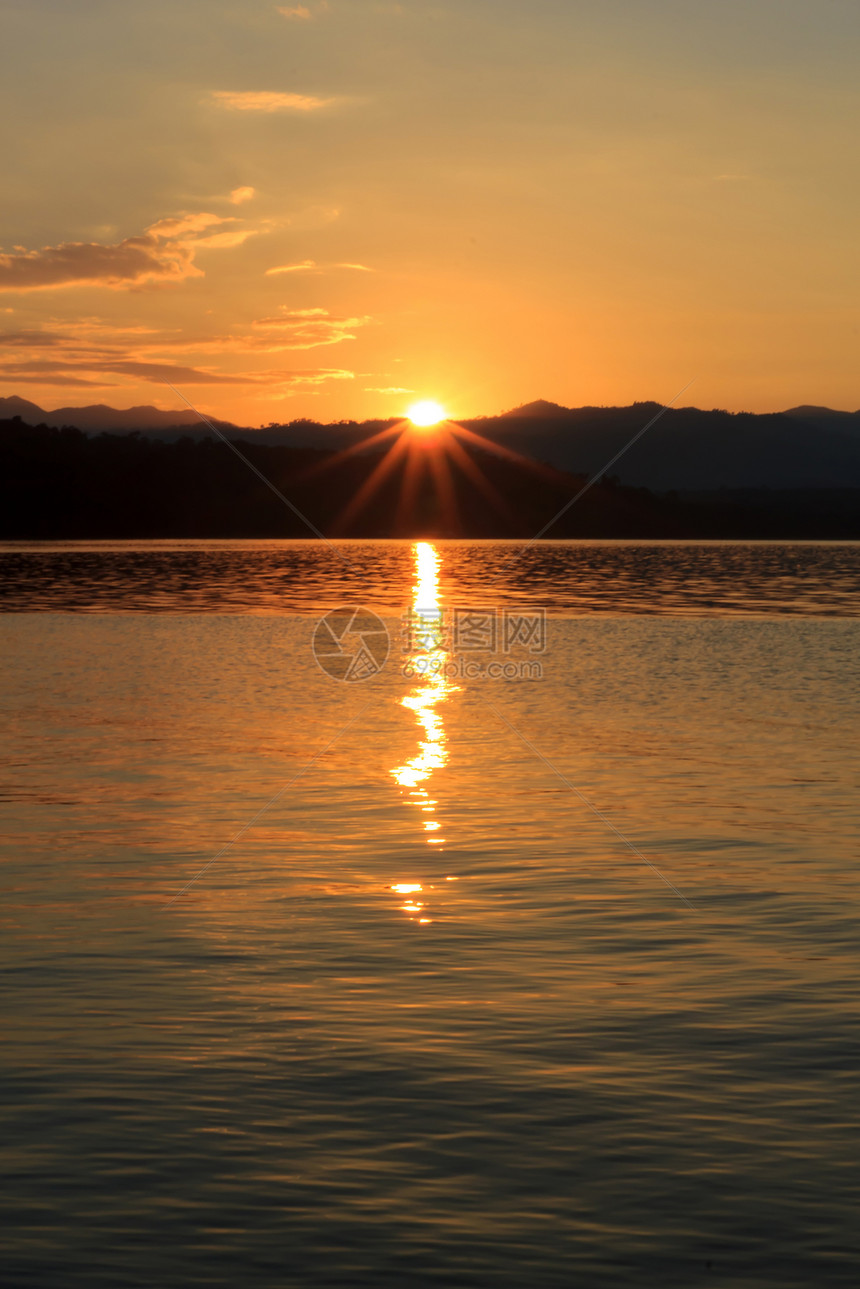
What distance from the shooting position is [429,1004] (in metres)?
12.2

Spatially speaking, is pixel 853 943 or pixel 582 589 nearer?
pixel 853 943

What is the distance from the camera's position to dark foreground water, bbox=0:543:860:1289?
826 cm

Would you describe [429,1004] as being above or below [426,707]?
above

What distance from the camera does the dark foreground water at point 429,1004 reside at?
8.26 m

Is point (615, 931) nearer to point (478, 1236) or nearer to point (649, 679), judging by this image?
point (478, 1236)

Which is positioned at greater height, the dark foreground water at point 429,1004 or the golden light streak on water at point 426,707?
the dark foreground water at point 429,1004

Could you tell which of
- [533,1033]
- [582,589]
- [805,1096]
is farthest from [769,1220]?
[582,589]

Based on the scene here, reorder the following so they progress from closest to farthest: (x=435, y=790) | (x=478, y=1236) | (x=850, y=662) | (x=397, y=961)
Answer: (x=478, y=1236)
(x=397, y=961)
(x=435, y=790)
(x=850, y=662)

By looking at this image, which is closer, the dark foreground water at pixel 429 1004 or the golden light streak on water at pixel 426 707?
the dark foreground water at pixel 429 1004

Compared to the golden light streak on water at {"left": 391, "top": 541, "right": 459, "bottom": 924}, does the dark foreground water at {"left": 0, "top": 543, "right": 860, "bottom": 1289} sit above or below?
above

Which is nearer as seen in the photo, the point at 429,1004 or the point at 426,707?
the point at 429,1004

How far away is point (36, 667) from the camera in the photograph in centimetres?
4222

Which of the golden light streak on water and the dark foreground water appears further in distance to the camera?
the golden light streak on water

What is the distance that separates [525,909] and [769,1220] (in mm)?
7092
